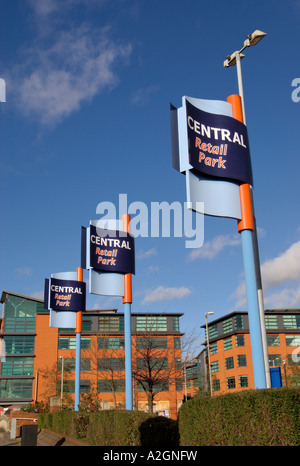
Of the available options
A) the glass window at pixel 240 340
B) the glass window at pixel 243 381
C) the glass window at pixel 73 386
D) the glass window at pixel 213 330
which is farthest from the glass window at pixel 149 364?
the glass window at pixel 213 330

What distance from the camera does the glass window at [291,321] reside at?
287ft

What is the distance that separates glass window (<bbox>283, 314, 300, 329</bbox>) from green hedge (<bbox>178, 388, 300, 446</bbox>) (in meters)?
82.1

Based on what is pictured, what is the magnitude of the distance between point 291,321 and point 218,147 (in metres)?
82.2

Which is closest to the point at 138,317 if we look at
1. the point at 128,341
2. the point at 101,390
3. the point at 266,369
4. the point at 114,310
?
the point at 114,310

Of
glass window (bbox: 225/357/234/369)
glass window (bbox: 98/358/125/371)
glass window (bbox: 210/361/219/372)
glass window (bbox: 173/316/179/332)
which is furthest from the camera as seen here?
glass window (bbox: 210/361/219/372)

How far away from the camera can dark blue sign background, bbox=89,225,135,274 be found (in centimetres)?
2219

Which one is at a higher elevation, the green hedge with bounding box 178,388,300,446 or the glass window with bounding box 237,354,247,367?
the glass window with bounding box 237,354,247,367

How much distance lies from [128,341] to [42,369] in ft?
195

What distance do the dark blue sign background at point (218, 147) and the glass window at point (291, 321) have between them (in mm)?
80514

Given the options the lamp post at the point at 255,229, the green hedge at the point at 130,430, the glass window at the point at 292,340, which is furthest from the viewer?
the glass window at the point at 292,340

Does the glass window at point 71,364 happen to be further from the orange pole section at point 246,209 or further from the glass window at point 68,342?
the orange pole section at point 246,209

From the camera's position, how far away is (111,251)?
22672 millimetres

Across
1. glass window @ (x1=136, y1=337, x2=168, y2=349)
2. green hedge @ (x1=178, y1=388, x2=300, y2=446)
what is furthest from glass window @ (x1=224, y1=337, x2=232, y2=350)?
green hedge @ (x1=178, y1=388, x2=300, y2=446)

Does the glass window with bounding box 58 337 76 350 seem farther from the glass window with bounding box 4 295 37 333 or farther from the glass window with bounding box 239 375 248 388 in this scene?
the glass window with bounding box 239 375 248 388
